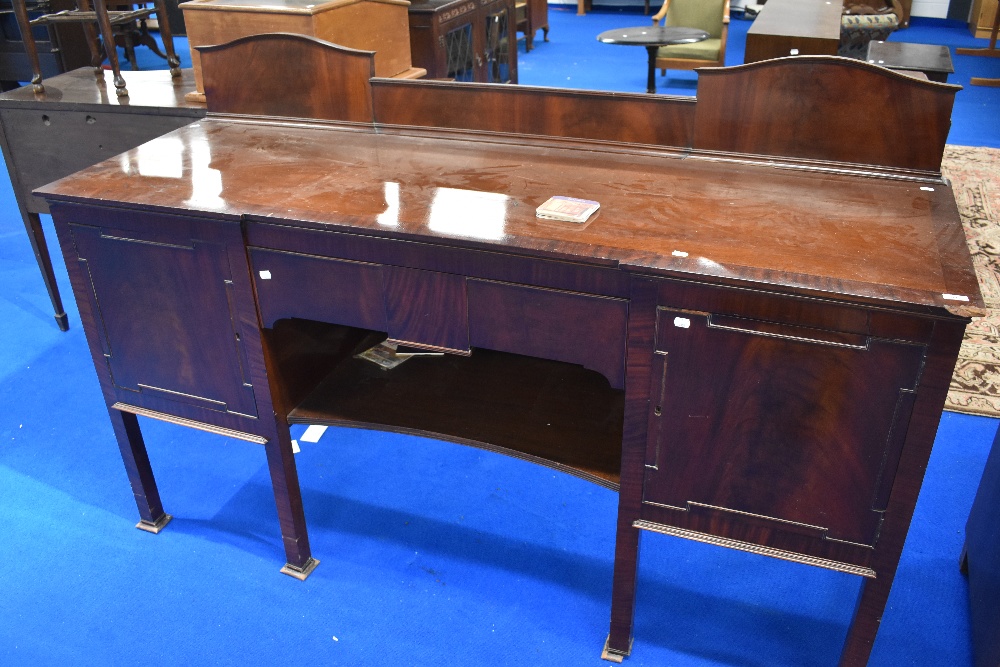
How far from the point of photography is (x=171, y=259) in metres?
1.82

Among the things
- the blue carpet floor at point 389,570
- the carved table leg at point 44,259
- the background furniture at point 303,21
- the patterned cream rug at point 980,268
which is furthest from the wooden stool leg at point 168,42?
the patterned cream rug at point 980,268

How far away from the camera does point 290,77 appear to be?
216 cm

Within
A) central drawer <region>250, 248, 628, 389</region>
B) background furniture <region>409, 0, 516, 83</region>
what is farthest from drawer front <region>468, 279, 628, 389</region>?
background furniture <region>409, 0, 516, 83</region>

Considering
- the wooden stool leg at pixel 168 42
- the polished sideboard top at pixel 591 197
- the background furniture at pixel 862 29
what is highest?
the wooden stool leg at pixel 168 42

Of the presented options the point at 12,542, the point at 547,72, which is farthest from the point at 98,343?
the point at 547,72

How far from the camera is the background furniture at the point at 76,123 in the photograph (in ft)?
8.82

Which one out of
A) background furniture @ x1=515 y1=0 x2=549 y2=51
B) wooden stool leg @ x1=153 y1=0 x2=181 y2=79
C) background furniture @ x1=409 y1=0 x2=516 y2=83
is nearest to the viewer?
wooden stool leg @ x1=153 y1=0 x2=181 y2=79

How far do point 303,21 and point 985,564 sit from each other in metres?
2.15

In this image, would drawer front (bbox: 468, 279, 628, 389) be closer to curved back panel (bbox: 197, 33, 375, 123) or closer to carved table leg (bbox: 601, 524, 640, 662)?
carved table leg (bbox: 601, 524, 640, 662)

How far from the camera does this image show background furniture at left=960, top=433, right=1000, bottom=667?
178 cm

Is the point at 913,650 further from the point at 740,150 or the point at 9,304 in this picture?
the point at 9,304

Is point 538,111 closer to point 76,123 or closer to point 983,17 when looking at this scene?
point 76,123

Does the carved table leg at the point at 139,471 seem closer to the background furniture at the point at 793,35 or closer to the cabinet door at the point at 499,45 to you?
the background furniture at the point at 793,35

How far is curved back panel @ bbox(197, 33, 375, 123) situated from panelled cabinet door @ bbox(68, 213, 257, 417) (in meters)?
0.59
